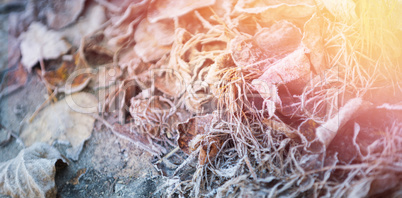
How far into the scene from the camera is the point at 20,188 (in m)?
1.25

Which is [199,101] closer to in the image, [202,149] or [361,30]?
[202,149]

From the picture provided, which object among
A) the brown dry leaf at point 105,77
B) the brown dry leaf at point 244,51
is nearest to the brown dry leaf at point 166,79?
the brown dry leaf at point 105,77

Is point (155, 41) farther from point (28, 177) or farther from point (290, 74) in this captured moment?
point (28, 177)

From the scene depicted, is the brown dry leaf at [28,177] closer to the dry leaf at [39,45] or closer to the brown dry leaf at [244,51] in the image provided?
the dry leaf at [39,45]

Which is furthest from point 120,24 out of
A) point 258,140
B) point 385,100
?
point 385,100

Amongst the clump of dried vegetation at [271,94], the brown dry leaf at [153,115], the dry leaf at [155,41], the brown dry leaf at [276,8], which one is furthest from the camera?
the dry leaf at [155,41]

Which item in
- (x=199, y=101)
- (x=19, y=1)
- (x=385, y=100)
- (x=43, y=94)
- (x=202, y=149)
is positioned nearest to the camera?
(x=385, y=100)

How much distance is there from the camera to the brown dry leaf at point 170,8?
1517 mm

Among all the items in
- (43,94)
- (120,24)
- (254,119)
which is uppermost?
(120,24)

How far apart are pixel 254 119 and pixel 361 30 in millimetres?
610

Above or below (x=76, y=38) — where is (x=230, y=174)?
below

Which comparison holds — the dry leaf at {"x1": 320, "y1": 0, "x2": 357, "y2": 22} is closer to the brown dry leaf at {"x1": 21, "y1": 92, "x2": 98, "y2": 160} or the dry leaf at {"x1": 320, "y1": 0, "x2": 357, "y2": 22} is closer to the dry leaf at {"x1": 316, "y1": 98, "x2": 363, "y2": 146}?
the dry leaf at {"x1": 316, "y1": 98, "x2": 363, "y2": 146}

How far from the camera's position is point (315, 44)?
1204 mm

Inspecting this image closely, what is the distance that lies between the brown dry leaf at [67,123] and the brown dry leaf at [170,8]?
623 mm
